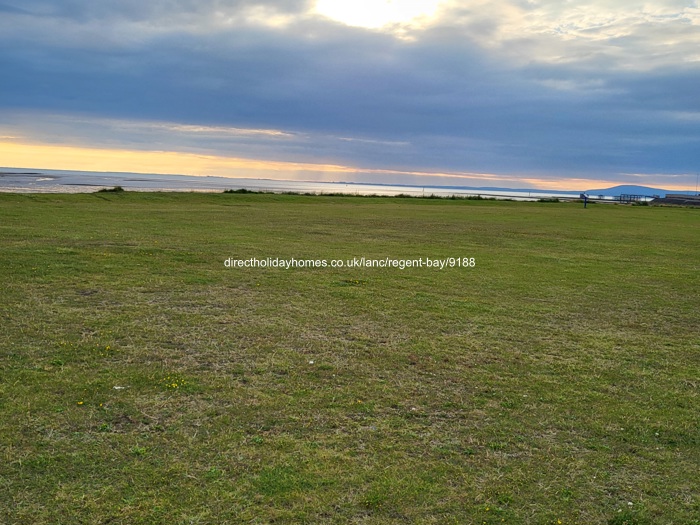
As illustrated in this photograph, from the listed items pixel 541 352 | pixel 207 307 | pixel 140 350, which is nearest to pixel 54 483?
pixel 140 350

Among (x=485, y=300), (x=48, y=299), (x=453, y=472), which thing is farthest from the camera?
(x=485, y=300)

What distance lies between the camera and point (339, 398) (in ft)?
18.1

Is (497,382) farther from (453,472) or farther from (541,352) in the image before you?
(453,472)

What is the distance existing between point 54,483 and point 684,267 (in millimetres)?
17874

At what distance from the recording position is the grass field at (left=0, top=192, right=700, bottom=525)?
3797mm

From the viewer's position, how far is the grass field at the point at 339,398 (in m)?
3.80

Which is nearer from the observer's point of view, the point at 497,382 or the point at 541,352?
the point at 497,382

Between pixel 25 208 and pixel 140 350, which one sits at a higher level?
pixel 25 208

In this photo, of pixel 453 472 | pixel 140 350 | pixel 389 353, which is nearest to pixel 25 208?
pixel 140 350

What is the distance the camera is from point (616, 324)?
922cm

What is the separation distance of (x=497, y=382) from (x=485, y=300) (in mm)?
4718

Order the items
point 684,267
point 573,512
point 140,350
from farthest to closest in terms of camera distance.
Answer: point 684,267 → point 140,350 → point 573,512

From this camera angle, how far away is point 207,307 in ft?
30.1

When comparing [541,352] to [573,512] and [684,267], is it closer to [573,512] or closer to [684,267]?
[573,512]
